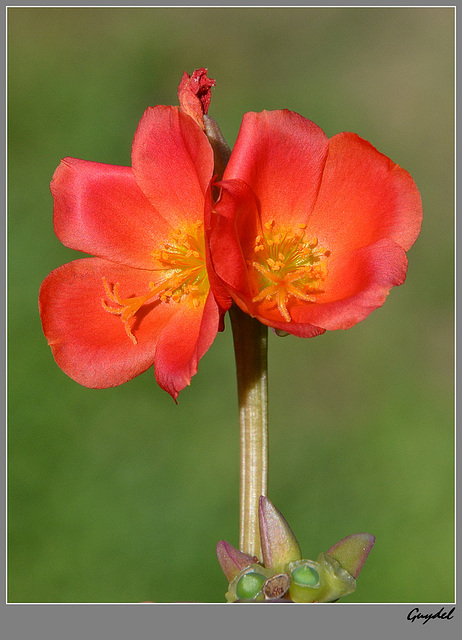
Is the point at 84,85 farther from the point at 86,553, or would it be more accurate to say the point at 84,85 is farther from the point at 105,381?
the point at 105,381

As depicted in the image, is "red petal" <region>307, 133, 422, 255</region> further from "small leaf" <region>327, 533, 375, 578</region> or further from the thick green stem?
"small leaf" <region>327, 533, 375, 578</region>

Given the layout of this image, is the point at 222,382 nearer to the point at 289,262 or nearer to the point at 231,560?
the point at 289,262

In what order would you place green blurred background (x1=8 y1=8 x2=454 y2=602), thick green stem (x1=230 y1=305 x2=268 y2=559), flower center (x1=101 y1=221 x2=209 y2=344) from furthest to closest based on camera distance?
green blurred background (x1=8 y1=8 x2=454 y2=602) → flower center (x1=101 y1=221 x2=209 y2=344) → thick green stem (x1=230 y1=305 x2=268 y2=559)

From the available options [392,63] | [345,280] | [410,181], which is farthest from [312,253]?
[392,63]

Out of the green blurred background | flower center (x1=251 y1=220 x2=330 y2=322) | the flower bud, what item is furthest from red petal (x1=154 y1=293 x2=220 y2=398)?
the green blurred background

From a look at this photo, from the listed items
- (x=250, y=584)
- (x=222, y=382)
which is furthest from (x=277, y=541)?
(x=222, y=382)
